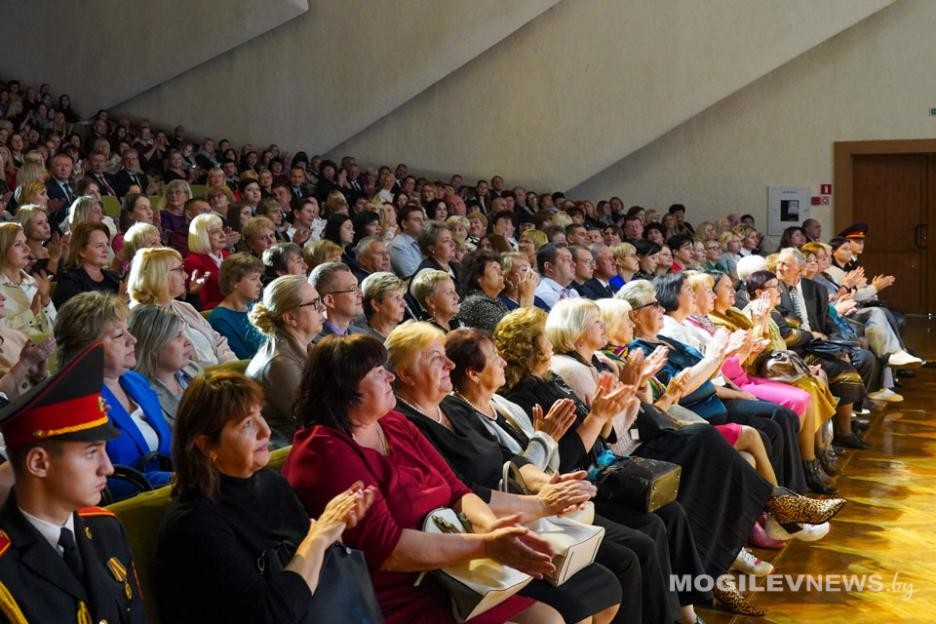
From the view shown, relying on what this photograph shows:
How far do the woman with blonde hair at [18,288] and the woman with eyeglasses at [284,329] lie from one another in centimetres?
136

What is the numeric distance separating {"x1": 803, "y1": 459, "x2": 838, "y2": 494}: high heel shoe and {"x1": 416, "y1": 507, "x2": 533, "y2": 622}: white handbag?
A: 3079 millimetres

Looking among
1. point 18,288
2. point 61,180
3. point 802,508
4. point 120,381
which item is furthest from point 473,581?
point 61,180

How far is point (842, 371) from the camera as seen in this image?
6094 millimetres

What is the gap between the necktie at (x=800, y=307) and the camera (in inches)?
263

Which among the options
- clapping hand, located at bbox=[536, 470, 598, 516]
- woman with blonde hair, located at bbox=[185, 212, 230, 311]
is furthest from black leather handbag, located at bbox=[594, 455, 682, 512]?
woman with blonde hair, located at bbox=[185, 212, 230, 311]

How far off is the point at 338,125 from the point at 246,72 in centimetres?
137

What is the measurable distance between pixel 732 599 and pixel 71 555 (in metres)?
2.52

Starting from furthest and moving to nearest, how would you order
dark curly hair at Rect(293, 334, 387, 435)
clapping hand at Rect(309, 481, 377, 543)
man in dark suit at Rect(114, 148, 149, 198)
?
man in dark suit at Rect(114, 148, 149, 198)
dark curly hair at Rect(293, 334, 387, 435)
clapping hand at Rect(309, 481, 377, 543)

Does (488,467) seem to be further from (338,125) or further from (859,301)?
(338,125)

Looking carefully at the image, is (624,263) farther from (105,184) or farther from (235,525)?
(235,525)

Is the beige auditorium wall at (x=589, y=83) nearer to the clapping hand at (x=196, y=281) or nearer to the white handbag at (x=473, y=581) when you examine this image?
the clapping hand at (x=196, y=281)

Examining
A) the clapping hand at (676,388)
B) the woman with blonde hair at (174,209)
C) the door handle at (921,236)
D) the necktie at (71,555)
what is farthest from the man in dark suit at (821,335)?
the door handle at (921,236)

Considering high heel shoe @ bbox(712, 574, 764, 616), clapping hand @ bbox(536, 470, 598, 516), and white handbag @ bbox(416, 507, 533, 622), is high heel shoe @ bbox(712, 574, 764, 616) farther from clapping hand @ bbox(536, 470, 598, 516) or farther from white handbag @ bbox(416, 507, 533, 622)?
white handbag @ bbox(416, 507, 533, 622)

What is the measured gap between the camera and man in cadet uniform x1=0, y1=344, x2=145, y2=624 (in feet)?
5.50
